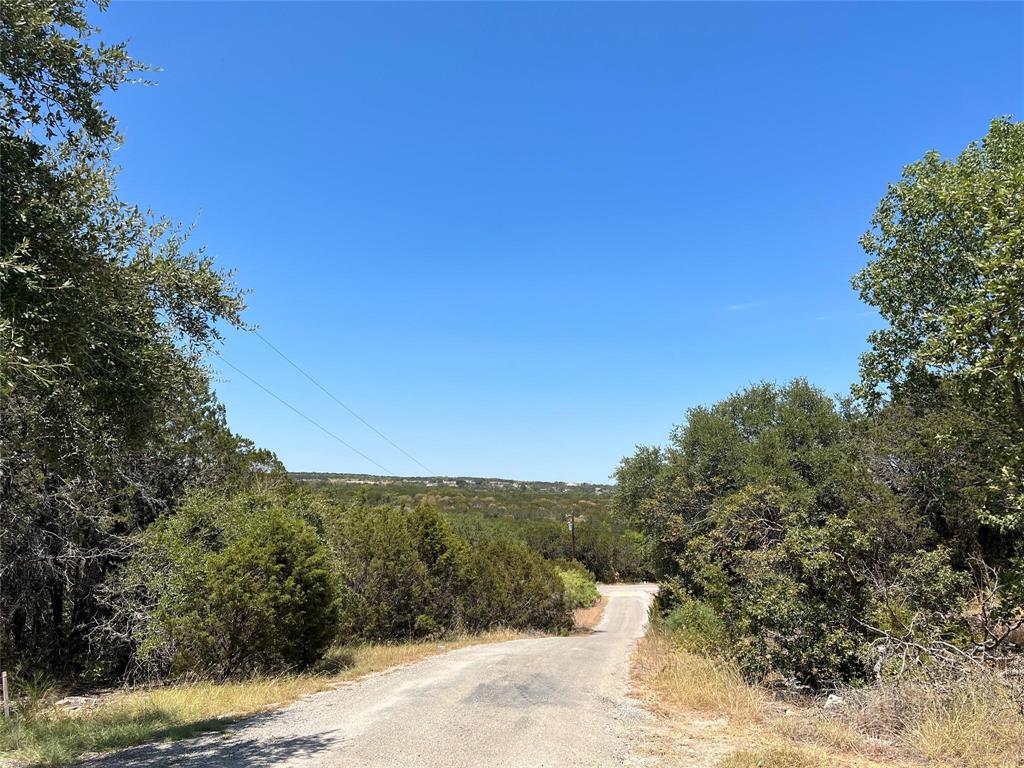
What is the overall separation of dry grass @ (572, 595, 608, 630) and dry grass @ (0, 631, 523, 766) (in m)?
27.6

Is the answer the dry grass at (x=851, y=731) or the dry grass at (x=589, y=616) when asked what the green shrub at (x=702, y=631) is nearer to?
the dry grass at (x=851, y=731)

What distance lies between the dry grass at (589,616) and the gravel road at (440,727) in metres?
27.3

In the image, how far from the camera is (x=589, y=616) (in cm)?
4491

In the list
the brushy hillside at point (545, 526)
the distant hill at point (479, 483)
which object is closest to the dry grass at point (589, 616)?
the brushy hillside at point (545, 526)

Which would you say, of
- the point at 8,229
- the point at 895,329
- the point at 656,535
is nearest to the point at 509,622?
the point at 656,535

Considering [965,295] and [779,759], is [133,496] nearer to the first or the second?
[779,759]

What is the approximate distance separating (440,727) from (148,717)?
167 inches

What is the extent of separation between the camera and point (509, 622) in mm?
30312

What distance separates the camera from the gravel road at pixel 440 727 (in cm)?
680

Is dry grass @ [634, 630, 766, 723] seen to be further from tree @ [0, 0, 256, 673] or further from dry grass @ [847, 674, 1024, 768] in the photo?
tree @ [0, 0, 256, 673]

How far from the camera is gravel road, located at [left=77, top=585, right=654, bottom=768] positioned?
6.80 m

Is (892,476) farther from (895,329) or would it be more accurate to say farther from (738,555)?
(738,555)

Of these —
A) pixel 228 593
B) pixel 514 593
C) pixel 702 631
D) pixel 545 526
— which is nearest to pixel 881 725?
pixel 702 631

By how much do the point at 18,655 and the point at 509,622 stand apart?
64.1 feet
